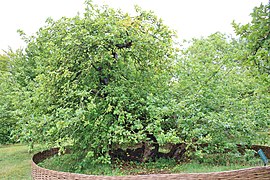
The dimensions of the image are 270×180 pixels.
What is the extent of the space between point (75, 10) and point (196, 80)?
10.2 feet

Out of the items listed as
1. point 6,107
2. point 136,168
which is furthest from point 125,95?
point 6,107

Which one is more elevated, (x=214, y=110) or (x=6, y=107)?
(x=6, y=107)

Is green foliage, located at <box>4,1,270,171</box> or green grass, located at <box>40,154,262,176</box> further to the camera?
green grass, located at <box>40,154,262,176</box>

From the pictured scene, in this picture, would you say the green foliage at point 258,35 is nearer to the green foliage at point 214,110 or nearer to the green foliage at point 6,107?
→ the green foliage at point 214,110

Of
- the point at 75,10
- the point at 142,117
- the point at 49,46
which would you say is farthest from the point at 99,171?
the point at 75,10

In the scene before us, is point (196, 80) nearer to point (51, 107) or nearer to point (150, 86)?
point (150, 86)

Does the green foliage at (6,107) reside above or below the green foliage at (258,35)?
above

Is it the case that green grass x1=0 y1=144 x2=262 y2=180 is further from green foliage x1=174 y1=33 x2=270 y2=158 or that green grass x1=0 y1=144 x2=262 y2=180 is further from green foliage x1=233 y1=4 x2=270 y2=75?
green foliage x1=233 y1=4 x2=270 y2=75

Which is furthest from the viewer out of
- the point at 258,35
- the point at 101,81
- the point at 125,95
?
the point at 101,81

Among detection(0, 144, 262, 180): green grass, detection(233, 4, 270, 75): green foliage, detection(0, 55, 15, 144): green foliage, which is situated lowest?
detection(0, 144, 262, 180): green grass

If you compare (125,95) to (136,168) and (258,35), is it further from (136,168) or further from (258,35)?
(258,35)

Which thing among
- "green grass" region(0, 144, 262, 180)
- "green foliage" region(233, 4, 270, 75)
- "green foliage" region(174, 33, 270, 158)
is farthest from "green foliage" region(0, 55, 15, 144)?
"green foliage" region(233, 4, 270, 75)

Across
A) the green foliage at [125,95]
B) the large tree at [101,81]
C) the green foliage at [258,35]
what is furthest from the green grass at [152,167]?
the green foliage at [258,35]

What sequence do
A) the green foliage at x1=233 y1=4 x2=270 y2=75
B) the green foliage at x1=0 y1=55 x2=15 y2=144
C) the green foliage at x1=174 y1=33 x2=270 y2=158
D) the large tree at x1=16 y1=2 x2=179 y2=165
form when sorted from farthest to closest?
the green foliage at x1=0 y1=55 x2=15 y2=144 < the green foliage at x1=174 y1=33 x2=270 y2=158 < the large tree at x1=16 y1=2 x2=179 y2=165 < the green foliage at x1=233 y1=4 x2=270 y2=75
